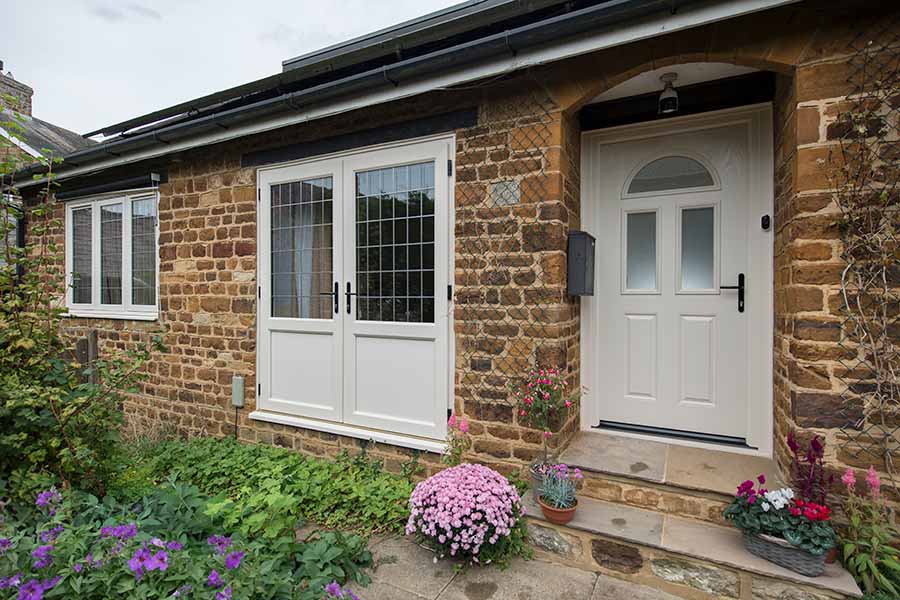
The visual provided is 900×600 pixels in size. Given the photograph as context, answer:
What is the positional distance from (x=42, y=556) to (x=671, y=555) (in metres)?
3.15

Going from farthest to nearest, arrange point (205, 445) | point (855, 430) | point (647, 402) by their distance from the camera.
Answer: point (205, 445)
point (647, 402)
point (855, 430)

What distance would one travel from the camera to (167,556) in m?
2.03

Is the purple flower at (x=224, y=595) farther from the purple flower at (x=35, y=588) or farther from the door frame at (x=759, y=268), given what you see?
the door frame at (x=759, y=268)

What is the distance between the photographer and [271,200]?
Answer: 4.62 meters

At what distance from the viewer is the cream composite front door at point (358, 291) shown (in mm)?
3711

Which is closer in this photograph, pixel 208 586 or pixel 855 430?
pixel 208 586

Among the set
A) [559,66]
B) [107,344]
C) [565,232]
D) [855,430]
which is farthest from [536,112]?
[107,344]

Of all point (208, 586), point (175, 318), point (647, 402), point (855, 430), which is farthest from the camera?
point (175, 318)

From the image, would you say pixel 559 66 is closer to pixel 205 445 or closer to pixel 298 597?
pixel 298 597

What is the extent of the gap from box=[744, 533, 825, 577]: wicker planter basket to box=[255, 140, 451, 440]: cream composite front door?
7.01 feet

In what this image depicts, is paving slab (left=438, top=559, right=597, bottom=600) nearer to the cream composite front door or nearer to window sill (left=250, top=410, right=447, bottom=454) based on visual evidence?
window sill (left=250, top=410, right=447, bottom=454)

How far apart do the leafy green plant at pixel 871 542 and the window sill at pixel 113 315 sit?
21.4 ft

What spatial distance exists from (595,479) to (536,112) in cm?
263

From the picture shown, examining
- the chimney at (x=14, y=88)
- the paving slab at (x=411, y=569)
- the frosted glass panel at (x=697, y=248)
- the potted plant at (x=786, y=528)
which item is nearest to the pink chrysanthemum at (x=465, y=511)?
the paving slab at (x=411, y=569)
